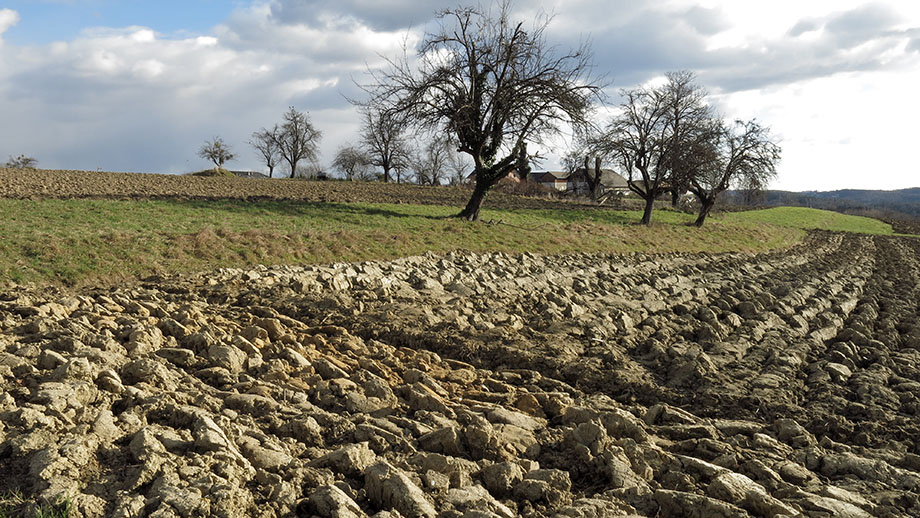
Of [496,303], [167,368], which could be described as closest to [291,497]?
[167,368]

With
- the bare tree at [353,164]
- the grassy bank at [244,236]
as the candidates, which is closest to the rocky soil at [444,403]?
the grassy bank at [244,236]

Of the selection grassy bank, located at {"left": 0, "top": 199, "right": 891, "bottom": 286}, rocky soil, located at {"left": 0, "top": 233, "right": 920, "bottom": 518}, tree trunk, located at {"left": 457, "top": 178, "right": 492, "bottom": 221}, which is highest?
tree trunk, located at {"left": 457, "top": 178, "right": 492, "bottom": 221}

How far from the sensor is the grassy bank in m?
11.9

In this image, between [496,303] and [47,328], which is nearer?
[47,328]

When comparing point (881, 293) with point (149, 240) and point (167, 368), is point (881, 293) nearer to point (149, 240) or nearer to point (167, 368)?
point (167, 368)

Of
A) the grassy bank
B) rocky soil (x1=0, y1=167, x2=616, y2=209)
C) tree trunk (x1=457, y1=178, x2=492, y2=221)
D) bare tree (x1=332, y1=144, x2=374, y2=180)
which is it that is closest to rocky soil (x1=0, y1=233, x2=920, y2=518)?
the grassy bank

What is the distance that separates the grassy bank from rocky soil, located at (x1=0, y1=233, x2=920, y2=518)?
1.84 meters

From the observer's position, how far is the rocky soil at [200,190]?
24.4 meters

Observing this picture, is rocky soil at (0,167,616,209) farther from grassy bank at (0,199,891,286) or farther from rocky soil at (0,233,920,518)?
rocky soil at (0,233,920,518)

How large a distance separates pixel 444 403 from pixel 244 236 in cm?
1040

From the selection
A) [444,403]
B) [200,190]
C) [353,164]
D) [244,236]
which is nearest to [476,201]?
[244,236]

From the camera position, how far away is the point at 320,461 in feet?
14.6

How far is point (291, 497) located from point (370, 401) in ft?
6.55

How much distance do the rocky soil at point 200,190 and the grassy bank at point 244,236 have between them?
10.9ft
